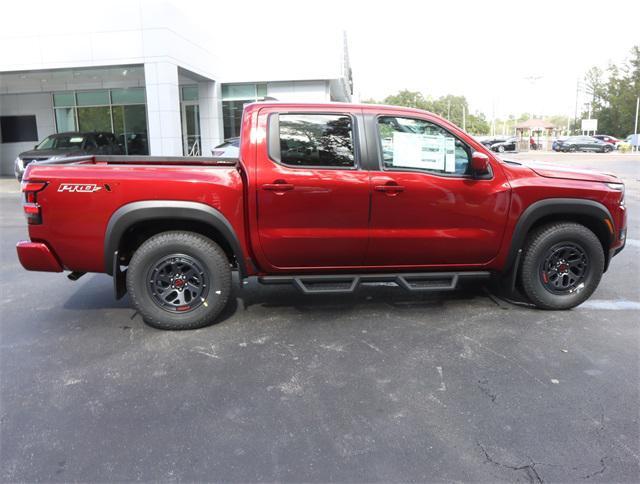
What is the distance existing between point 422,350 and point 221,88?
21.0 meters

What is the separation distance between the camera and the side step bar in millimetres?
4605

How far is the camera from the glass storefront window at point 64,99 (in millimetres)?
23500

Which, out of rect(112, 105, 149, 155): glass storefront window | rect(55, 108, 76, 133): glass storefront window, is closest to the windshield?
rect(112, 105, 149, 155): glass storefront window

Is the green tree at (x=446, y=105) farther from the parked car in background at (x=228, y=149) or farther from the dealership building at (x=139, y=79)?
the parked car in background at (x=228, y=149)

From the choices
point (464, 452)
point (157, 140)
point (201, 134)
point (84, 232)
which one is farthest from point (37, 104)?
point (464, 452)

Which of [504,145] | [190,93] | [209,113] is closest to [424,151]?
[209,113]

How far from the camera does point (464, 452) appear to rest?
2.86 meters

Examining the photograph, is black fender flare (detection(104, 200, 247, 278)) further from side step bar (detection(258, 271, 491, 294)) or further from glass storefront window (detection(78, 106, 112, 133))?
glass storefront window (detection(78, 106, 112, 133))

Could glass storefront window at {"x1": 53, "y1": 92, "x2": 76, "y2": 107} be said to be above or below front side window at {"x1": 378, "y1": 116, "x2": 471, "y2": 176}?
above

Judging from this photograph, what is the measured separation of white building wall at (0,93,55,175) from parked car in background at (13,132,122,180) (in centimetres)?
586

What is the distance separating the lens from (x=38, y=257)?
4.48 m

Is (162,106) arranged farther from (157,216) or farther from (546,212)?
(546,212)

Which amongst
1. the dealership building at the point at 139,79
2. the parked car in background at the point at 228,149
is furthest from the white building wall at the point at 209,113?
the parked car in background at the point at 228,149

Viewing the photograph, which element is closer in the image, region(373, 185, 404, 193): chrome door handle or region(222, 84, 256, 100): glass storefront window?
region(373, 185, 404, 193): chrome door handle
